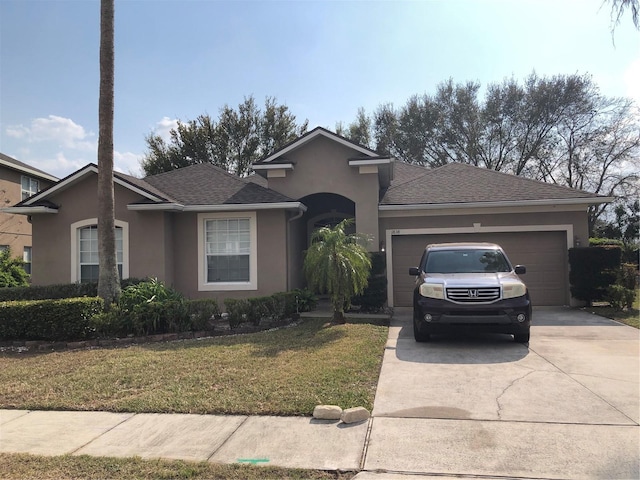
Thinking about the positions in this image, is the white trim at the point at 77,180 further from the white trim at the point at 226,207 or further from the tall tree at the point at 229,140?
the tall tree at the point at 229,140

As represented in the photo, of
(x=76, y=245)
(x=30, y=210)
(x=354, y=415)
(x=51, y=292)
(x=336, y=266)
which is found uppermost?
(x=30, y=210)

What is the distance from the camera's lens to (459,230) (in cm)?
1336

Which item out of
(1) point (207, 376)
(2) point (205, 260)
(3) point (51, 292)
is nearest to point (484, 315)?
(1) point (207, 376)

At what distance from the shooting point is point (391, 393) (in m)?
5.78

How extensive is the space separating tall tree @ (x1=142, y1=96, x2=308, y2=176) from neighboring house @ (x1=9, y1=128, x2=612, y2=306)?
2025 cm

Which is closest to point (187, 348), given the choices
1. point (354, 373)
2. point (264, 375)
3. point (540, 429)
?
point (264, 375)

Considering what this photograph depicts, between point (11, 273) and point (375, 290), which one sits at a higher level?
point (11, 273)

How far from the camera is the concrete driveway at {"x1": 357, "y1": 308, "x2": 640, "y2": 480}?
3.89 m

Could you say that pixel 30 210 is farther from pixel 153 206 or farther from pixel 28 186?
pixel 28 186

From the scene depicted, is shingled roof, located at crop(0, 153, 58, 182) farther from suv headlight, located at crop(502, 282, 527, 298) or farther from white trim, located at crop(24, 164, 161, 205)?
suv headlight, located at crop(502, 282, 527, 298)

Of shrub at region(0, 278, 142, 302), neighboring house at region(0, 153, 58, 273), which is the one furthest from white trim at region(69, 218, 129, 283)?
neighboring house at region(0, 153, 58, 273)

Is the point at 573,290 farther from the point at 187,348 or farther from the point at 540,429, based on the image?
the point at 187,348

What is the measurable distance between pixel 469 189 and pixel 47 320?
1173 cm

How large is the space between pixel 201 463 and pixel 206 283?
902 cm
